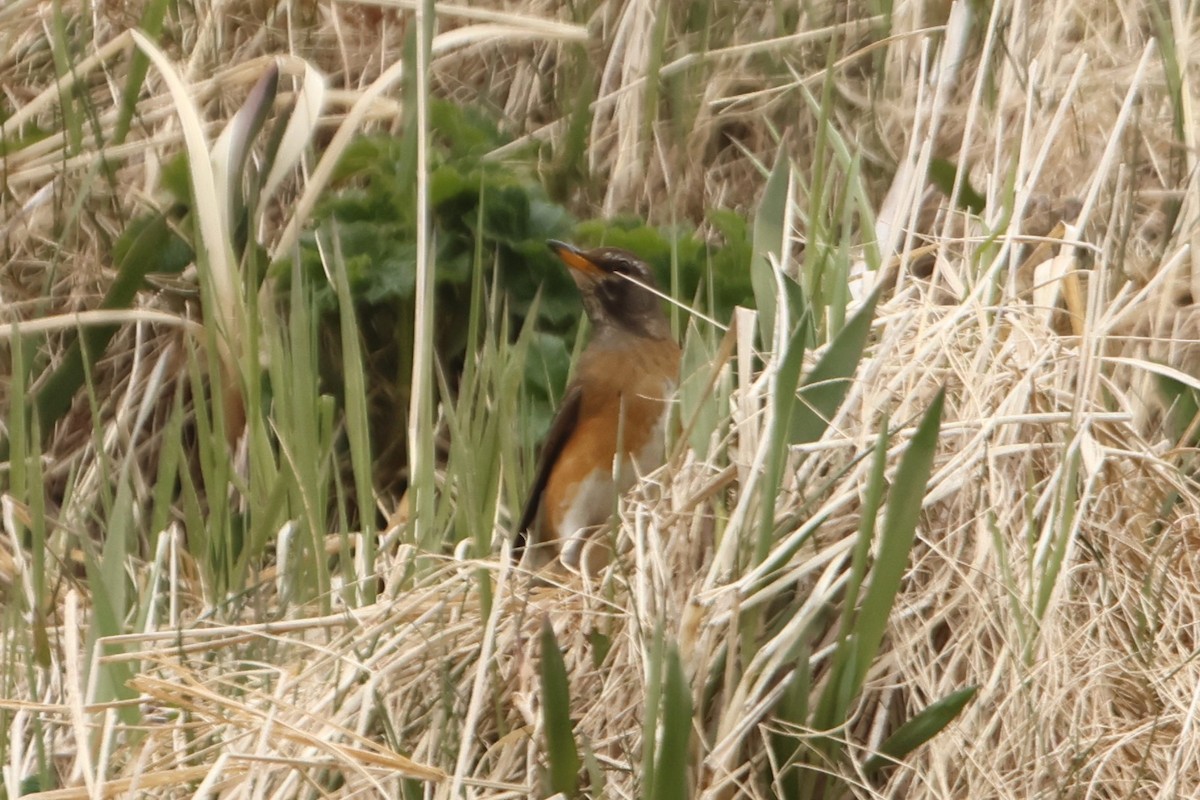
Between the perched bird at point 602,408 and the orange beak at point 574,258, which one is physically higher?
the orange beak at point 574,258

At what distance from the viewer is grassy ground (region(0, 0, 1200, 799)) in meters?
2.27

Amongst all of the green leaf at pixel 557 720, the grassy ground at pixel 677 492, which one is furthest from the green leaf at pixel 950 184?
the green leaf at pixel 557 720

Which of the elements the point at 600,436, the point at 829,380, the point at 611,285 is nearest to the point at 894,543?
the point at 829,380

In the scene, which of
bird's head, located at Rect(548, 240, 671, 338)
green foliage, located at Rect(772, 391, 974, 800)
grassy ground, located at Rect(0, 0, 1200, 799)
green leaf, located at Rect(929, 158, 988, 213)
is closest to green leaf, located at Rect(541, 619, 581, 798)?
grassy ground, located at Rect(0, 0, 1200, 799)

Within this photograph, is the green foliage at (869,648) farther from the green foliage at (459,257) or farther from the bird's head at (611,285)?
the bird's head at (611,285)

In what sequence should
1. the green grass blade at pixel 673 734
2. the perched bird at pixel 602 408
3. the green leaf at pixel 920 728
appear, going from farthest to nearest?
the perched bird at pixel 602 408 → the green leaf at pixel 920 728 → the green grass blade at pixel 673 734

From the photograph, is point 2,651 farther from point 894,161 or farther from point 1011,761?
point 894,161

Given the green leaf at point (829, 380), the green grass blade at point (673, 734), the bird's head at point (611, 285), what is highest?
the green leaf at point (829, 380)

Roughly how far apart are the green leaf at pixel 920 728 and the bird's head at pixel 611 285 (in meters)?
1.69

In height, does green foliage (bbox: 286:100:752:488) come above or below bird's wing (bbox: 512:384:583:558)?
above

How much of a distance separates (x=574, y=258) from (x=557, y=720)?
6.07ft

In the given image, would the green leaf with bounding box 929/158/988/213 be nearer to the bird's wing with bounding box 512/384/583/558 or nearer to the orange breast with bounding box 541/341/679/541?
the orange breast with bounding box 541/341/679/541

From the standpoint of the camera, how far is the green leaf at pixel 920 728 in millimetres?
2158

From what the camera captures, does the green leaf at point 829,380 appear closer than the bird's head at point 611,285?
Yes
